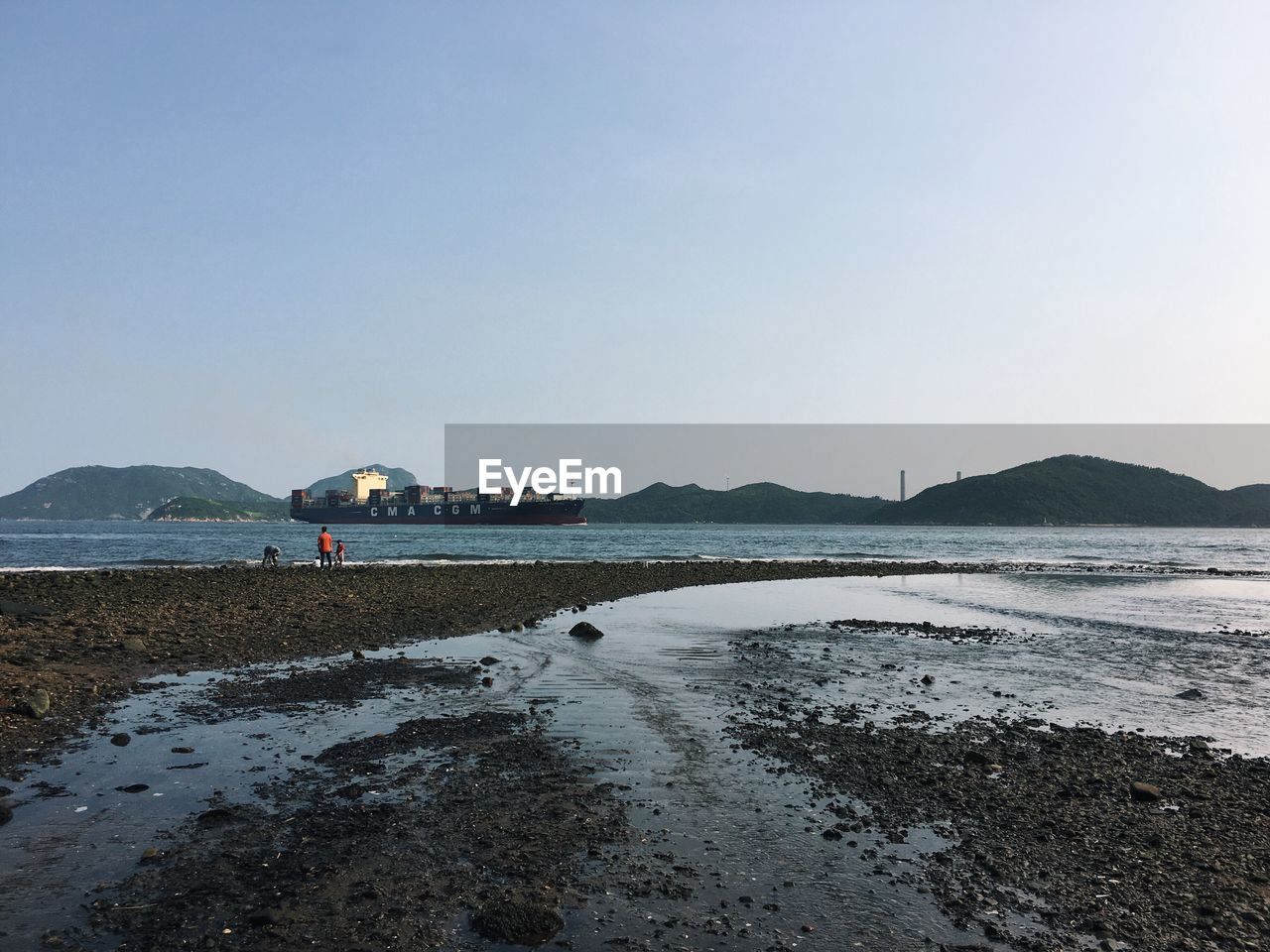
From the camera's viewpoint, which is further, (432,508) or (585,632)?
(432,508)

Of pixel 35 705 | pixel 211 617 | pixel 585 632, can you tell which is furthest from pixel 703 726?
pixel 211 617

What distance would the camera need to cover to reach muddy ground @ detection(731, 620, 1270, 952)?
18.8 ft

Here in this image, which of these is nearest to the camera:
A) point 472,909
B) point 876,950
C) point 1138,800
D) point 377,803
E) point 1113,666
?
point 876,950

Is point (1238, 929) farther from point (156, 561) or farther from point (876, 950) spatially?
point (156, 561)

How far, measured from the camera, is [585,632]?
20.7 metres

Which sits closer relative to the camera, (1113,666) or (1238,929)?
(1238,929)

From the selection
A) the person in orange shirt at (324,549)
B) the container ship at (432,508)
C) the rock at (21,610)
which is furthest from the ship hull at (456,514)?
Result: the rock at (21,610)

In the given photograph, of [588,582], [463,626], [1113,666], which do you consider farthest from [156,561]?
[1113,666]

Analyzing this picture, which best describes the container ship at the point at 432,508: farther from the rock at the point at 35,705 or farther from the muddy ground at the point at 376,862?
the muddy ground at the point at 376,862

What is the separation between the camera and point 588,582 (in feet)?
124

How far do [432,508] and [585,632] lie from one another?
137787mm

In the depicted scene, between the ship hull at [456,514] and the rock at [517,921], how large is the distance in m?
144

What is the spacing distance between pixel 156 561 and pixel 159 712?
46.1 metres

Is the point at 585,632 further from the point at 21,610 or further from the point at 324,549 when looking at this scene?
the point at 324,549
